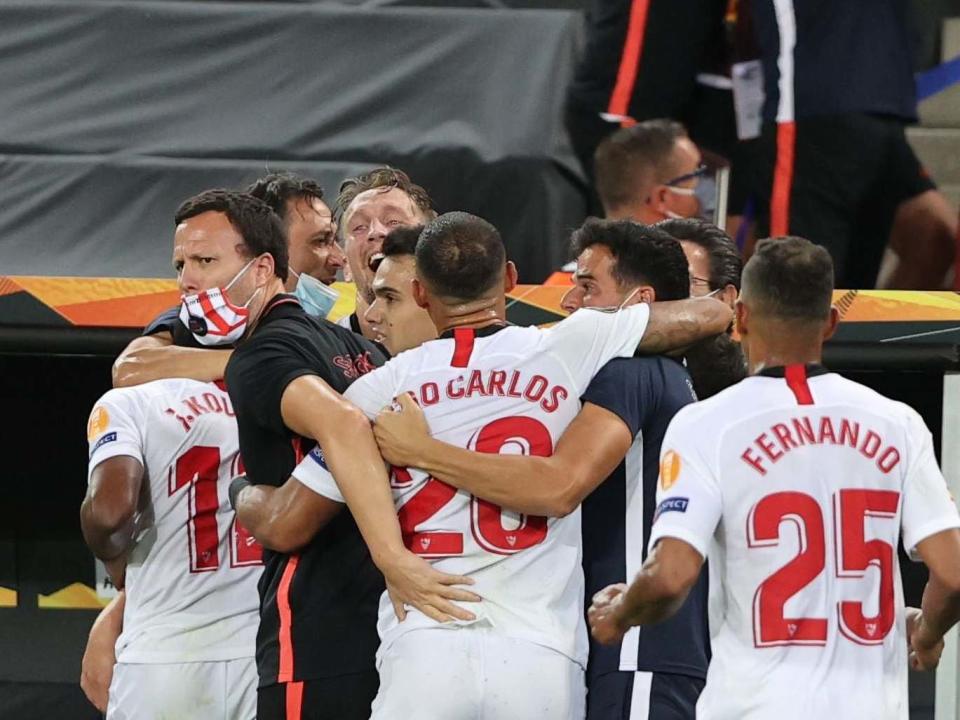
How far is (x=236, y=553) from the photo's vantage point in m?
3.85

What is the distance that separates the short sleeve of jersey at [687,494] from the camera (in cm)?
270

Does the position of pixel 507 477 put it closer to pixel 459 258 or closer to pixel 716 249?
pixel 459 258

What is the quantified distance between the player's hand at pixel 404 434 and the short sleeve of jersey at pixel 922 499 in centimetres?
85

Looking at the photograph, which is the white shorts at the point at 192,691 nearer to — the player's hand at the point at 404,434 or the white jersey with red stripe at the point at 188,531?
the white jersey with red stripe at the point at 188,531

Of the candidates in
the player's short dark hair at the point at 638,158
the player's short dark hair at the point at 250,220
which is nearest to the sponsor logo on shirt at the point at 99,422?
the player's short dark hair at the point at 250,220

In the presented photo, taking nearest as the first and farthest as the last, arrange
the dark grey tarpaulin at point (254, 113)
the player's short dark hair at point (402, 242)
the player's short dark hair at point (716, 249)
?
the player's short dark hair at point (402, 242) < the player's short dark hair at point (716, 249) < the dark grey tarpaulin at point (254, 113)

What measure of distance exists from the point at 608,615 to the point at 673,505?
23 centimetres

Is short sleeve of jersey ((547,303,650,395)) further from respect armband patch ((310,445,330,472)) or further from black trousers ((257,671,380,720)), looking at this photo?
black trousers ((257,671,380,720))

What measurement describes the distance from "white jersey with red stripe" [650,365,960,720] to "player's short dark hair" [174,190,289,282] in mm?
1217

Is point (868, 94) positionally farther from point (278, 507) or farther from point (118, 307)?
point (278, 507)

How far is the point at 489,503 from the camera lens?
300 centimetres

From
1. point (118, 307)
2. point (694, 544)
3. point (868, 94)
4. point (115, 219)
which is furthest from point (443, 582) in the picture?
point (115, 219)

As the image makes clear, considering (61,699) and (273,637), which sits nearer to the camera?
(273,637)

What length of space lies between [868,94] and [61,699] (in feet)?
10.9
